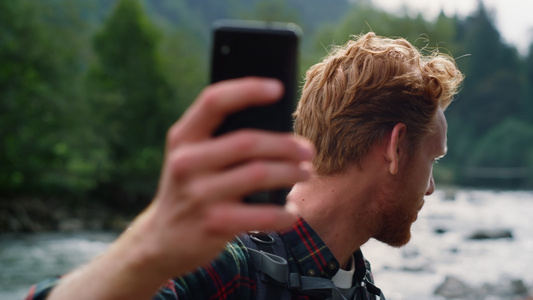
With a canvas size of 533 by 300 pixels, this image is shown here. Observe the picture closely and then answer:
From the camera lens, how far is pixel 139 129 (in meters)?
30.9

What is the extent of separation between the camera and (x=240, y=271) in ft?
4.88

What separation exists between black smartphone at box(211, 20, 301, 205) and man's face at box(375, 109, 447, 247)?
129cm

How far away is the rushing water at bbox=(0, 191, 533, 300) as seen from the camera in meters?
12.9

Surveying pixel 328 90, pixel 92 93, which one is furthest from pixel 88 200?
pixel 328 90

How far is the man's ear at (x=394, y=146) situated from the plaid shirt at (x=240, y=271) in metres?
0.34

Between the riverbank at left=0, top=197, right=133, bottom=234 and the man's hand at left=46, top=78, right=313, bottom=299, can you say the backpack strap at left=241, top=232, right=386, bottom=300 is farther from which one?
the riverbank at left=0, top=197, right=133, bottom=234

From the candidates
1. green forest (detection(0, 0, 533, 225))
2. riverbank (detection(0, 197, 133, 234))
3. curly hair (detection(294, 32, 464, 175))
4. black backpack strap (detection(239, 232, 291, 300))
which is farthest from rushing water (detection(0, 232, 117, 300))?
black backpack strap (detection(239, 232, 291, 300))

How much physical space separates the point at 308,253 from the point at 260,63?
995 mm

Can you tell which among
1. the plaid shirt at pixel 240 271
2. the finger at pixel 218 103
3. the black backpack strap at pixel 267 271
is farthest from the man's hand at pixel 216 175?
the black backpack strap at pixel 267 271

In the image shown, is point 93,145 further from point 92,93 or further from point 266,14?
point 266,14

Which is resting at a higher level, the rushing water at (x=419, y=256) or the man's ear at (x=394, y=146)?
the man's ear at (x=394, y=146)

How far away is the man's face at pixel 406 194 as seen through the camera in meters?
2.15

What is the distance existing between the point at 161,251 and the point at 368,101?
1.45 m

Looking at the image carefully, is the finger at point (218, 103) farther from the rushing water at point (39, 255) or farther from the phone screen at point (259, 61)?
the rushing water at point (39, 255)
